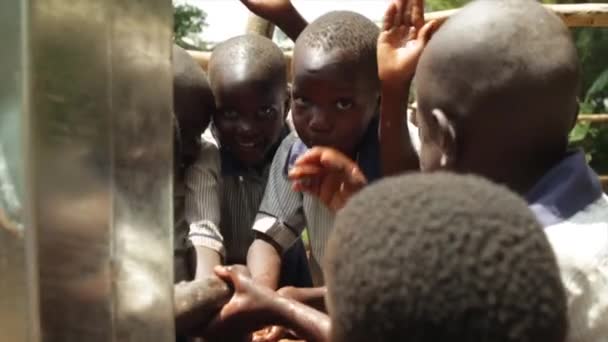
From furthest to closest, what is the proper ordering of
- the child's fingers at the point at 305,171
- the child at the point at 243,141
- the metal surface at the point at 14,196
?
the child at the point at 243,141 → the child's fingers at the point at 305,171 → the metal surface at the point at 14,196

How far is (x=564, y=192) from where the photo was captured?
3.11 feet

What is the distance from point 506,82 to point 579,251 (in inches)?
7.9

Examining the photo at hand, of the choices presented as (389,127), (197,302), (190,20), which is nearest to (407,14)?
(389,127)

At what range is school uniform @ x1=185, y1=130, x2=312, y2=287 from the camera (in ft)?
5.12

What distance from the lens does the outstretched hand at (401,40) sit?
132 centimetres

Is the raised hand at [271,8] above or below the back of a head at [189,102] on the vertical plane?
above

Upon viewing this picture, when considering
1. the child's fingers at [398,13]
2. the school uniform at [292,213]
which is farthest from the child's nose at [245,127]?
the child's fingers at [398,13]

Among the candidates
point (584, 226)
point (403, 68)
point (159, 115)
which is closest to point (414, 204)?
point (159, 115)

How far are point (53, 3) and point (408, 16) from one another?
0.87 metres

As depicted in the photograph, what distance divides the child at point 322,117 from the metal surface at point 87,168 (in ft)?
2.83

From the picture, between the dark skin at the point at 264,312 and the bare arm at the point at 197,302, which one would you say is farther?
the dark skin at the point at 264,312

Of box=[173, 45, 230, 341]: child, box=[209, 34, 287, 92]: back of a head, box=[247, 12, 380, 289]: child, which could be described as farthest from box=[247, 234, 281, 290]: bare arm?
box=[209, 34, 287, 92]: back of a head

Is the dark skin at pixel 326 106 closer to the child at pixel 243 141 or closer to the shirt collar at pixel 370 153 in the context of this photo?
the shirt collar at pixel 370 153

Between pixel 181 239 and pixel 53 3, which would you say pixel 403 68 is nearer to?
pixel 181 239
